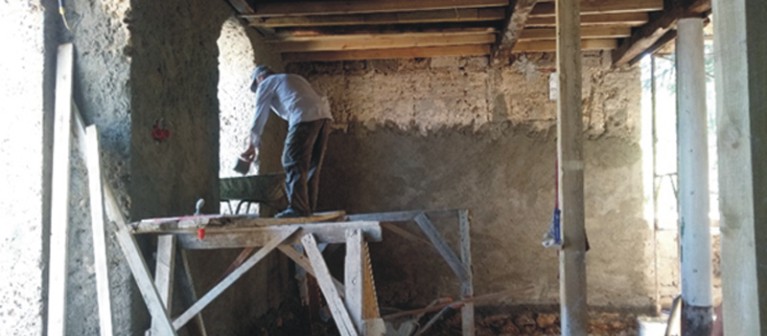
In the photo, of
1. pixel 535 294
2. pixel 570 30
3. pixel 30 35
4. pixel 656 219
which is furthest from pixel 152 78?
pixel 656 219

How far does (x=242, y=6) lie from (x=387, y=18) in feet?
3.75

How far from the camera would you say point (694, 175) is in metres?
3.79

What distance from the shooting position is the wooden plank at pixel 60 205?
2170 mm

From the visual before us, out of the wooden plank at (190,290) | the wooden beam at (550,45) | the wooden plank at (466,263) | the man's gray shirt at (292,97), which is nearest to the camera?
the wooden plank at (190,290)

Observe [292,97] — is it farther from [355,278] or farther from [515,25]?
[515,25]

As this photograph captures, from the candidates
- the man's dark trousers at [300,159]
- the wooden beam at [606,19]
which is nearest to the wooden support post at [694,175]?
the wooden beam at [606,19]

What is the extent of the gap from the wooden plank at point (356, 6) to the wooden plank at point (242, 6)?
76mm

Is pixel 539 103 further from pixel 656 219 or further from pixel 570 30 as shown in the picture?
pixel 570 30

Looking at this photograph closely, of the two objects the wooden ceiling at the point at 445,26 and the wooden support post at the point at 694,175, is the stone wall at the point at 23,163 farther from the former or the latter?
the wooden support post at the point at 694,175

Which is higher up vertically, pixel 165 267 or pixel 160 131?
pixel 160 131

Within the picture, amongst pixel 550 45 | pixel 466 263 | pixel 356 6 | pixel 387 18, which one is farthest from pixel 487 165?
pixel 356 6

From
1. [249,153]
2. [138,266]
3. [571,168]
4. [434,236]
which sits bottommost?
[434,236]

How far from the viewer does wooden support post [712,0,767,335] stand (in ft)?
2.44

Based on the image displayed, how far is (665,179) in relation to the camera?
534 centimetres
